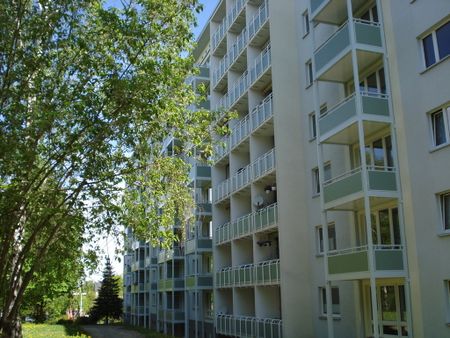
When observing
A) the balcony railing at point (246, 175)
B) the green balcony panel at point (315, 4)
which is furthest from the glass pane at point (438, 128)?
the balcony railing at point (246, 175)

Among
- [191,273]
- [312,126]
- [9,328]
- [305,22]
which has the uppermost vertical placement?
[305,22]

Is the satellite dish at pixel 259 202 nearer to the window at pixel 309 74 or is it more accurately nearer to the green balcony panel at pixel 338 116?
the window at pixel 309 74

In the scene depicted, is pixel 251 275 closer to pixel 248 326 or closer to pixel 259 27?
pixel 248 326

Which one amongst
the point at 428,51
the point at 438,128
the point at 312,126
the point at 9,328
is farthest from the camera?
the point at 312,126

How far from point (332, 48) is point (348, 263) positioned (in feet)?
25.0

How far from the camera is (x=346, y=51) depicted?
18172 mm

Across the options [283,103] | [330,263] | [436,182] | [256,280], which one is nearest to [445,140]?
[436,182]

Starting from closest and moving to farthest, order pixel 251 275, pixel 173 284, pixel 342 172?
pixel 342 172
pixel 251 275
pixel 173 284

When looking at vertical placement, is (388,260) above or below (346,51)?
below

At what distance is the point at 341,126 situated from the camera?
1827 centimetres

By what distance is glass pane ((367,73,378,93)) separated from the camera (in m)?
19.0

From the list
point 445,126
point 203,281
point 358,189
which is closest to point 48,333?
point 203,281

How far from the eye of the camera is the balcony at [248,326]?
883 inches

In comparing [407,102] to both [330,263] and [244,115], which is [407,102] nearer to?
[330,263]
